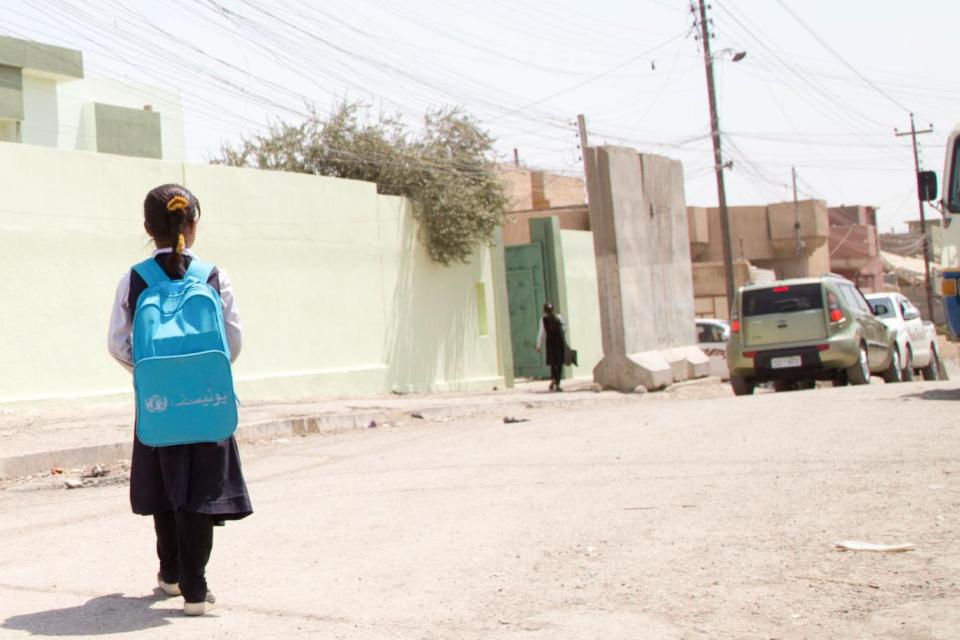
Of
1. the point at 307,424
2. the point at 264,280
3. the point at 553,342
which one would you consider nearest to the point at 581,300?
the point at 553,342

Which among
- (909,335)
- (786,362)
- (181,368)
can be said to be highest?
(909,335)

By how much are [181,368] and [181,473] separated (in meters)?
0.42

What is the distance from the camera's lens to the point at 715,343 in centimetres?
2691

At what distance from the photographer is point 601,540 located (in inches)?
239

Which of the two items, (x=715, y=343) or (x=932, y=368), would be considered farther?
(x=715, y=343)

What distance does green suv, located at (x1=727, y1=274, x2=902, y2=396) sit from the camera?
58.1 ft

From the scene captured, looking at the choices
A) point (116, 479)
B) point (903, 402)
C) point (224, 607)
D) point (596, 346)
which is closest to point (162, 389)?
point (224, 607)

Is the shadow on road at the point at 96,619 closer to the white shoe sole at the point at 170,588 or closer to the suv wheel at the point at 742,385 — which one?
the white shoe sole at the point at 170,588

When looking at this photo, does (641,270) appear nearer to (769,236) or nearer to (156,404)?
(156,404)

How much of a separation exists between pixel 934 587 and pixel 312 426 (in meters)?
11.0

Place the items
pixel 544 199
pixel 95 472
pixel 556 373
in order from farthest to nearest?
pixel 544 199 → pixel 556 373 → pixel 95 472

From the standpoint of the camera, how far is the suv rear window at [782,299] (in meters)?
17.9

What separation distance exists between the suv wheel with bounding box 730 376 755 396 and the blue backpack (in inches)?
571

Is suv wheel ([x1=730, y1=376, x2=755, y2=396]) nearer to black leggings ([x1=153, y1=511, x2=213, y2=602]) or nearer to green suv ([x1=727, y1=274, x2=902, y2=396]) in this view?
green suv ([x1=727, y1=274, x2=902, y2=396])
